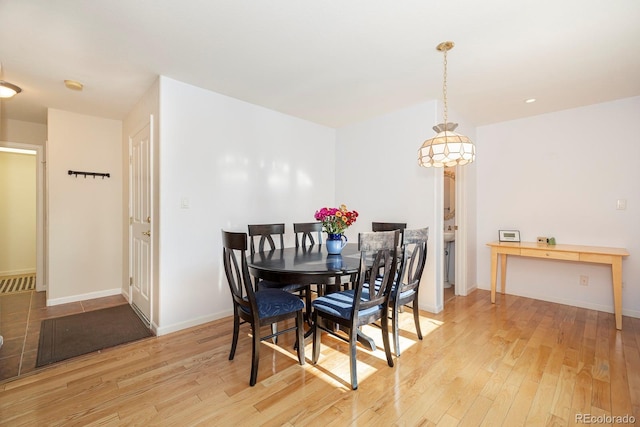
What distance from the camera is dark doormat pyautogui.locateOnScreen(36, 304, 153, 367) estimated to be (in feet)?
7.66

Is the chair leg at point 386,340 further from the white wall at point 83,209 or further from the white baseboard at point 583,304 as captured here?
the white wall at point 83,209

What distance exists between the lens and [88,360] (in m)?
2.20

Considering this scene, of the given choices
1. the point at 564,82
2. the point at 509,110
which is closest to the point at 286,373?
the point at 564,82

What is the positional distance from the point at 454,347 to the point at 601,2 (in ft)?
8.33

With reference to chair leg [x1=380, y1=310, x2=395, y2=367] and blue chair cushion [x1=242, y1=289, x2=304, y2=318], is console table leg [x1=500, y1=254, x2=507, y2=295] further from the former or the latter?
blue chair cushion [x1=242, y1=289, x2=304, y2=318]

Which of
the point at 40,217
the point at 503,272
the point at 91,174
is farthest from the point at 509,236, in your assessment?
the point at 40,217

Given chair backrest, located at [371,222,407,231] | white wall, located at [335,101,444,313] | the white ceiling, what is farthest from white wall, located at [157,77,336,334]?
chair backrest, located at [371,222,407,231]

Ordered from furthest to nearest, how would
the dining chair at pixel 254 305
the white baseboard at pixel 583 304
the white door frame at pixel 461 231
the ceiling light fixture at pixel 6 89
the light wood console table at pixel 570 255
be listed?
1. the white door frame at pixel 461 231
2. the white baseboard at pixel 583 304
3. the light wood console table at pixel 570 255
4. the ceiling light fixture at pixel 6 89
5. the dining chair at pixel 254 305

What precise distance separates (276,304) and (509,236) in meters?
3.33

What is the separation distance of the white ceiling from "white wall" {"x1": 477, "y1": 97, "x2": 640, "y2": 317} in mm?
384

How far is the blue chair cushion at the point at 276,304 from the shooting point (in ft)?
6.50

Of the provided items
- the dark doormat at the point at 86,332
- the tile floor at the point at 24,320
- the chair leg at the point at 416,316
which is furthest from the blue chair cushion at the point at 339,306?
the tile floor at the point at 24,320

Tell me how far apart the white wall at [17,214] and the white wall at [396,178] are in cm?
541

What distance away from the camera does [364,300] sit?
2.13m
